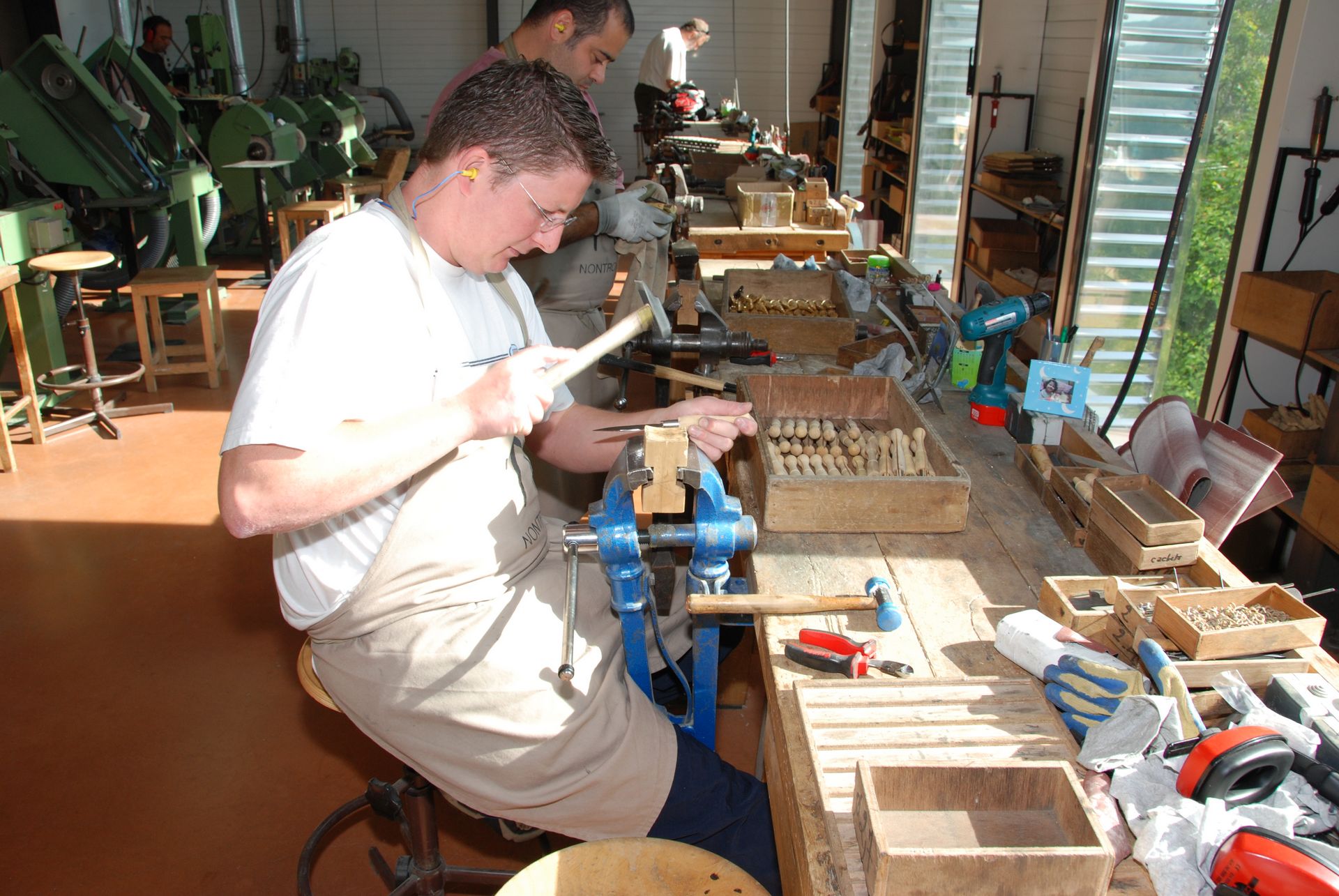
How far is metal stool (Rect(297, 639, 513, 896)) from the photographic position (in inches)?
70.6

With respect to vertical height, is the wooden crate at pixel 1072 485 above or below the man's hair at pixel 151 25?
below

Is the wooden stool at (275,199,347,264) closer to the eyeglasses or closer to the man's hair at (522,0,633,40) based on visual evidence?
the man's hair at (522,0,633,40)

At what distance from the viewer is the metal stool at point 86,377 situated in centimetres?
435

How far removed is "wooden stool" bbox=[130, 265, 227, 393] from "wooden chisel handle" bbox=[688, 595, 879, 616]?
15.0 ft

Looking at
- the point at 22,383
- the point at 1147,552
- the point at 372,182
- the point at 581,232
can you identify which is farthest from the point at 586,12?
the point at 372,182

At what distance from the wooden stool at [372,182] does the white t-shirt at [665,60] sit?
7.59 ft

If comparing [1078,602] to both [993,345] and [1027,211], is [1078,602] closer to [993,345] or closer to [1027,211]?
[993,345]

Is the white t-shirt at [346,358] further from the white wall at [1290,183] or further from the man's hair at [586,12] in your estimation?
the white wall at [1290,183]

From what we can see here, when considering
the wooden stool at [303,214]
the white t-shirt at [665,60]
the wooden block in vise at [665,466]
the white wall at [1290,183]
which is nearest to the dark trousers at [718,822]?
the wooden block in vise at [665,466]

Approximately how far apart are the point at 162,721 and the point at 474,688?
1720mm

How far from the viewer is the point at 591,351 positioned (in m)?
1.57

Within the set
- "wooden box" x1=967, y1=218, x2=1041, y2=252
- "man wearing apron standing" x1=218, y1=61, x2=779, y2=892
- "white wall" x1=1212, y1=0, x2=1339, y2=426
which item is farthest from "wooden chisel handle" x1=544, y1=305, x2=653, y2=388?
"wooden box" x1=967, y1=218, x2=1041, y2=252

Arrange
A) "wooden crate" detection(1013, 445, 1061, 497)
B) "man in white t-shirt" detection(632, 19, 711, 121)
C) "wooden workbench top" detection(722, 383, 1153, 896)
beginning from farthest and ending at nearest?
"man in white t-shirt" detection(632, 19, 711, 121) → "wooden crate" detection(1013, 445, 1061, 497) → "wooden workbench top" detection(722, 383, 1153, 896)

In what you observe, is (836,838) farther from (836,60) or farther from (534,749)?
(836,60)
